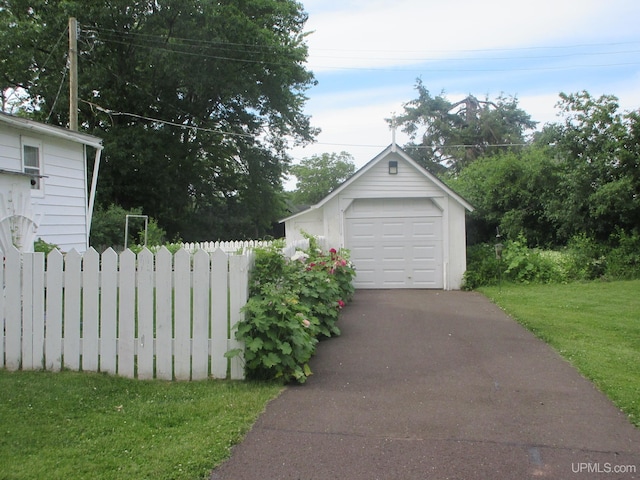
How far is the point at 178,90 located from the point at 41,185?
1656 centimetres

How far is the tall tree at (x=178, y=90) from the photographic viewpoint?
75.1ft

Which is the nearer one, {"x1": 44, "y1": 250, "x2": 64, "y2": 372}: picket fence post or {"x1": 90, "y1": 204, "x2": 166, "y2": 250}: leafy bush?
{"x1": 44, "y1": 250, "x2": 64, "y2": 372}: picket fence post

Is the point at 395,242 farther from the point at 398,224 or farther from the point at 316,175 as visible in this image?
the point at 316,175

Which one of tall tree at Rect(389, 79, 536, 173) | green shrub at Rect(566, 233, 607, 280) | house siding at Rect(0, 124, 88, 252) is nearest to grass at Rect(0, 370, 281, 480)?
house siding at Rect(0, 124, 88, 252)

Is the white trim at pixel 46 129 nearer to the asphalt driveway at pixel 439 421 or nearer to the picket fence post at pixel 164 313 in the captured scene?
the picket fence post at pixel 164 313

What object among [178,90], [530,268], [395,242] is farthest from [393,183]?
[178,90]

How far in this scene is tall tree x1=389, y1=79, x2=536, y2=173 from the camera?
A: 40719mm

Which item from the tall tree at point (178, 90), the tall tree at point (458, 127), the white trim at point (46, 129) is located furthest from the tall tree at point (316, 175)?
the white trim at point (46, 129)

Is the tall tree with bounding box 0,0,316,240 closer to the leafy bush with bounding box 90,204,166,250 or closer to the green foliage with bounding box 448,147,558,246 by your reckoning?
the leafy bush with bounding box 90,204,166,250

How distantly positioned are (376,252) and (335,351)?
774cm

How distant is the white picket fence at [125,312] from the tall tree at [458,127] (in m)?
36.6

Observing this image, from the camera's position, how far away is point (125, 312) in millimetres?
5242

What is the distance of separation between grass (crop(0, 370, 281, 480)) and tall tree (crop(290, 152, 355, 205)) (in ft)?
188

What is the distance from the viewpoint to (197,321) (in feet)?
17.0
